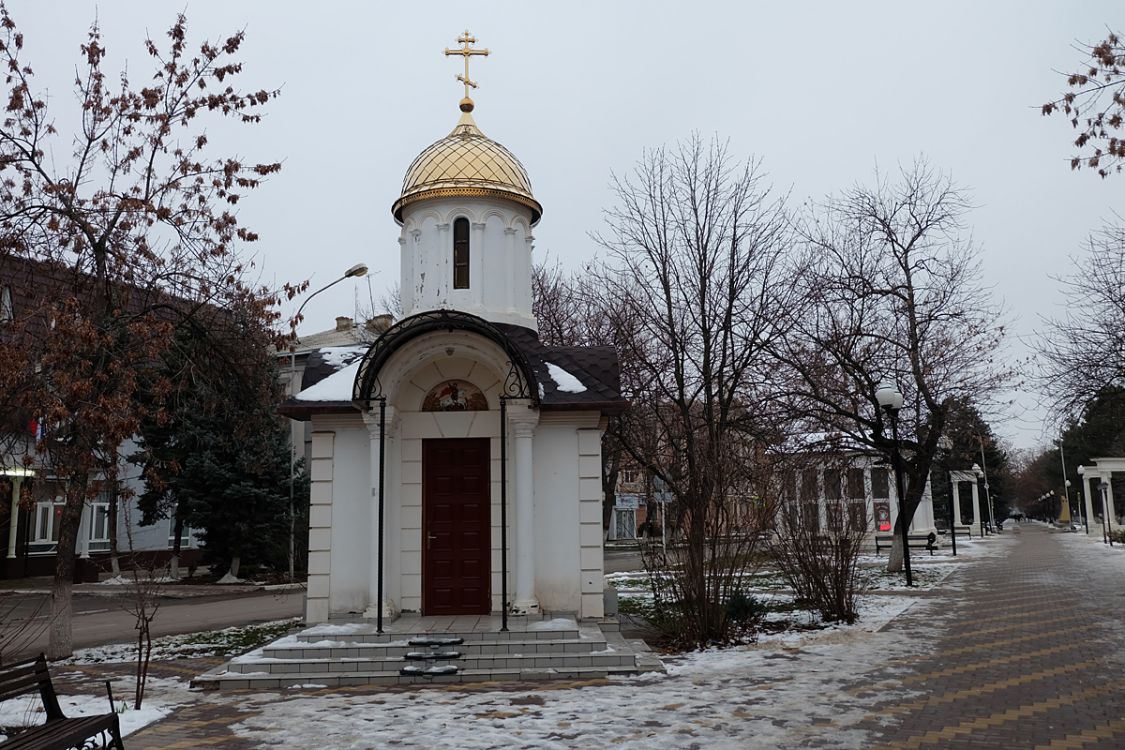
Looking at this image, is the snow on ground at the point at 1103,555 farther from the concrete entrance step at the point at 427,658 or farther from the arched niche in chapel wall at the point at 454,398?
the arched niche in chapel wall at the point at 454,398

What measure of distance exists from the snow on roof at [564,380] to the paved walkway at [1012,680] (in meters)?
5.61

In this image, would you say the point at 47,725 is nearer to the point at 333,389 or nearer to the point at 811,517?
the point at 333,389

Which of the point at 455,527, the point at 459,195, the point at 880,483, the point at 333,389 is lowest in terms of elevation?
the point at 455,527

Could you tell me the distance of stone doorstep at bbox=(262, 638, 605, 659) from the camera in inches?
399

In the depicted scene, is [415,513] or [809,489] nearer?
[415,513]

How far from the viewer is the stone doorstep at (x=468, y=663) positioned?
32.4 ft

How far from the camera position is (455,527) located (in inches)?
500

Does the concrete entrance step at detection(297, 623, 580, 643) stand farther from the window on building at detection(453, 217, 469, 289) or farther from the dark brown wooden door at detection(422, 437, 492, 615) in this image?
the window on building at detection(453, 217, 469, 289)

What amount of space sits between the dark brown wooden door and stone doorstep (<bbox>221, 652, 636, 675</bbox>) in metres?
2.28

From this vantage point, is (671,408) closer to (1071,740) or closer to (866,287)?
(866,287)

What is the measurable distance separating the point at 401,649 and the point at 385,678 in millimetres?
514

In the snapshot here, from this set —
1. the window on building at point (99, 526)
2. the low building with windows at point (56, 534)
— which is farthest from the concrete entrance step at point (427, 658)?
the window on building at point (99, 526)

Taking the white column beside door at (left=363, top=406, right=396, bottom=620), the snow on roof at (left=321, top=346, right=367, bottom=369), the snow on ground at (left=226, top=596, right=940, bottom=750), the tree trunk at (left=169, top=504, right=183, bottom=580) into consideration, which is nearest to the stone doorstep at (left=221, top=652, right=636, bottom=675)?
the snow on ground at (left=226, top=596, right=940, bottom=750)

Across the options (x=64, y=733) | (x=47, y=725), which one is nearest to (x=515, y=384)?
(x=47, y=725)
